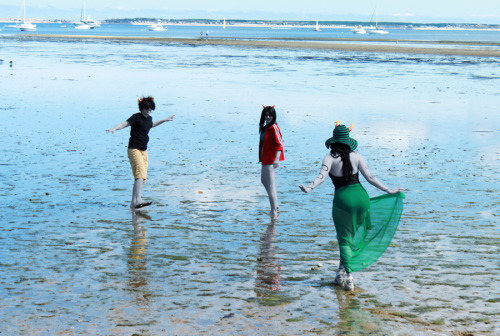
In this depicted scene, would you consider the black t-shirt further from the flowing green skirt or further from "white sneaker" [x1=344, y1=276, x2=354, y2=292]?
"white sneaker" [x1=344, y1=276, x2=354, y2=292]

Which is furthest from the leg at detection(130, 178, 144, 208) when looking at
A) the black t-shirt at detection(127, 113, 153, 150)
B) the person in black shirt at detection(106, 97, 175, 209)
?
the black t-shirt at detection(127, 113, 153, 150)

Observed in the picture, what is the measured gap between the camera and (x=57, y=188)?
1286cm

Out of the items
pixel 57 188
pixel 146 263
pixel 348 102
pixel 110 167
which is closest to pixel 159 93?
pixel 348 102

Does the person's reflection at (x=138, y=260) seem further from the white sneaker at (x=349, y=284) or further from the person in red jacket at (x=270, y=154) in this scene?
the white sneaker at (x=349, y=284)

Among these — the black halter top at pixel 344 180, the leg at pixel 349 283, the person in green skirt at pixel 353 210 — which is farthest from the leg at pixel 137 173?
the leg at pixel 349 283

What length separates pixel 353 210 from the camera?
781 centimetres

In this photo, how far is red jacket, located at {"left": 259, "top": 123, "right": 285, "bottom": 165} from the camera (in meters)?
11.0

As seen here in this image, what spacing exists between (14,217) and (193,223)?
110 inches

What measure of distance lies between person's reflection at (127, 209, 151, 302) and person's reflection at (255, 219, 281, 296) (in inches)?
51.4

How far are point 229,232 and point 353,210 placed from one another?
2.84 meters

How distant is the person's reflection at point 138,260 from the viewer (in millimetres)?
7848

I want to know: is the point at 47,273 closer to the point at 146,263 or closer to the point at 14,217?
the point at 146,263

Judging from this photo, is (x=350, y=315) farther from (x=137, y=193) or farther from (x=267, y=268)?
(x=137, y=193)

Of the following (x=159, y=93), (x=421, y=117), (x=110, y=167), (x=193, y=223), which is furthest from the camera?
(x=159, y=93)
